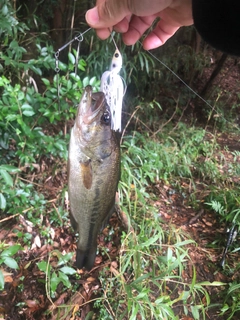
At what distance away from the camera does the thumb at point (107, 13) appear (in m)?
1.23

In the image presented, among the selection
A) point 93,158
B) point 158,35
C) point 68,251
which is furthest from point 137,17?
point 68,251

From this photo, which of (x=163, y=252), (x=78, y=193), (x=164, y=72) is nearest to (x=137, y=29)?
(x=78, y=193)

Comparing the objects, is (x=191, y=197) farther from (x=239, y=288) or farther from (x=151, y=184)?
(x=239, y=288)

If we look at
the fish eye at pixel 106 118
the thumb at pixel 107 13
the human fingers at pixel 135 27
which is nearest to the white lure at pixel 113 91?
the fish eye at pixel 106 118

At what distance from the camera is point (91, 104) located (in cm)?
130

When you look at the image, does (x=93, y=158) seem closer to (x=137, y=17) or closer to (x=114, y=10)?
(x=114, y=10)

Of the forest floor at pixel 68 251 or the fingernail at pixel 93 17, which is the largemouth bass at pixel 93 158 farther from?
the forest floor at pixel 68 251

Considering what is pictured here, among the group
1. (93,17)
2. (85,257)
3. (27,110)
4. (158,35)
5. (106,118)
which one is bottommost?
(85,257)

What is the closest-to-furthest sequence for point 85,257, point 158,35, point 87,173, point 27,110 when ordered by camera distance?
1. point 87,173
2. point 85,257
3. point 158,35
4. point 27,110

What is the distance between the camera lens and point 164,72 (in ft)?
19.3

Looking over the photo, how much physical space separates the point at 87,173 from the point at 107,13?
62cm

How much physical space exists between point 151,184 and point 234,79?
5.64 m

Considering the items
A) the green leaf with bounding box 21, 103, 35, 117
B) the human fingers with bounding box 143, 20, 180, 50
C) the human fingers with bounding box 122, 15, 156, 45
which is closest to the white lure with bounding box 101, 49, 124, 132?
the human fingers with bounding box 122, 15, 156, 45

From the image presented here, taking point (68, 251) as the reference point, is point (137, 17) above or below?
above
